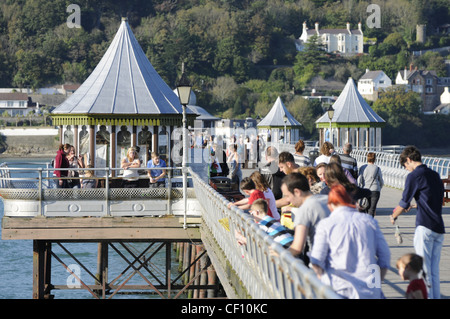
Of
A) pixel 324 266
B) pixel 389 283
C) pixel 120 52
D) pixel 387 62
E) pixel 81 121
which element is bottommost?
pixel 389 283

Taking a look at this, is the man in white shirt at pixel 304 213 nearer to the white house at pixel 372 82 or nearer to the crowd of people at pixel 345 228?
the crowd of people at pixel 345 228

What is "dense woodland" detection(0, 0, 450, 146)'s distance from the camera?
135375 millimetres

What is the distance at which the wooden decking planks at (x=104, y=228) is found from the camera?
14805 mm

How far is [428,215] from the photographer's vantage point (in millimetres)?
7875

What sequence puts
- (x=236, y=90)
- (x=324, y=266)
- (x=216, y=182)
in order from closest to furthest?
(x=324, y=266) → (x=216, y=182) → (x=236, y=90)

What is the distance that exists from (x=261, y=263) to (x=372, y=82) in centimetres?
15400

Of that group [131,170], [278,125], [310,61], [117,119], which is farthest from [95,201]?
[310,61]

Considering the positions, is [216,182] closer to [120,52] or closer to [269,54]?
[120,52]

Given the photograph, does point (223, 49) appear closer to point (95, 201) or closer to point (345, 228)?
point (95, 201)

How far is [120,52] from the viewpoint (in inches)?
803

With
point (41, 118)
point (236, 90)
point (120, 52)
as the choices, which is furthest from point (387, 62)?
point (120, 52)

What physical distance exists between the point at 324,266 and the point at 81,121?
1310 centimetres

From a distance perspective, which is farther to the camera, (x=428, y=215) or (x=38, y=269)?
(x=38, y=269)

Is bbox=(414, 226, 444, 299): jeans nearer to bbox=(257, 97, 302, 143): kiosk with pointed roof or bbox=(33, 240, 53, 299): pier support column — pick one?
bbox=(33, 240, 53, 299): pier support column
